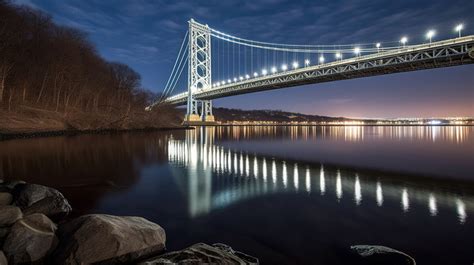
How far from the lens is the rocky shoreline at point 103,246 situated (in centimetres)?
388

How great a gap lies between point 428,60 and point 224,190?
3430 cm

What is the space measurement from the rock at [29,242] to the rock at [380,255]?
463 cm

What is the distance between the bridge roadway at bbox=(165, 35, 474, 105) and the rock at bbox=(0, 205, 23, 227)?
36933 millimetres

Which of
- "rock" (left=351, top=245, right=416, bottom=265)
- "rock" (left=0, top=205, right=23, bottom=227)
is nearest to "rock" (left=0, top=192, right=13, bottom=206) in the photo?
"rock" (left=0, top=205, right=23, bottom=227)

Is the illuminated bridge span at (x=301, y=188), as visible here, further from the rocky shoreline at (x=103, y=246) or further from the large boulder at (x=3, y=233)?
the large boulder at (x=3, y=233)

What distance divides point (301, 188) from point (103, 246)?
22.5 ft

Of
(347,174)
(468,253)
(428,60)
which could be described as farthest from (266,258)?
(428,60)

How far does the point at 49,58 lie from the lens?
36.1 m

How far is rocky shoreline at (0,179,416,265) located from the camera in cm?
388

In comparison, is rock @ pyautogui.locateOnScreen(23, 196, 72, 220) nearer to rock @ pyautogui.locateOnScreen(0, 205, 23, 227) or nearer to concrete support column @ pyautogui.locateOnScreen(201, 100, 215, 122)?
rock @ pyautogui.locateOnScreen(0, 205, 23, 227)

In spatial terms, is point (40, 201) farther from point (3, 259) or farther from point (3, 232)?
point (3, 259)

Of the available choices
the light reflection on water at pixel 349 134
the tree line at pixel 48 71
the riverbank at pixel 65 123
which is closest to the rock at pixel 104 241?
the riverbank at pixel 65 123

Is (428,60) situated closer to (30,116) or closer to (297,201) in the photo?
(297,201)

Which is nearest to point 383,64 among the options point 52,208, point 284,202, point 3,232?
point 284,202
